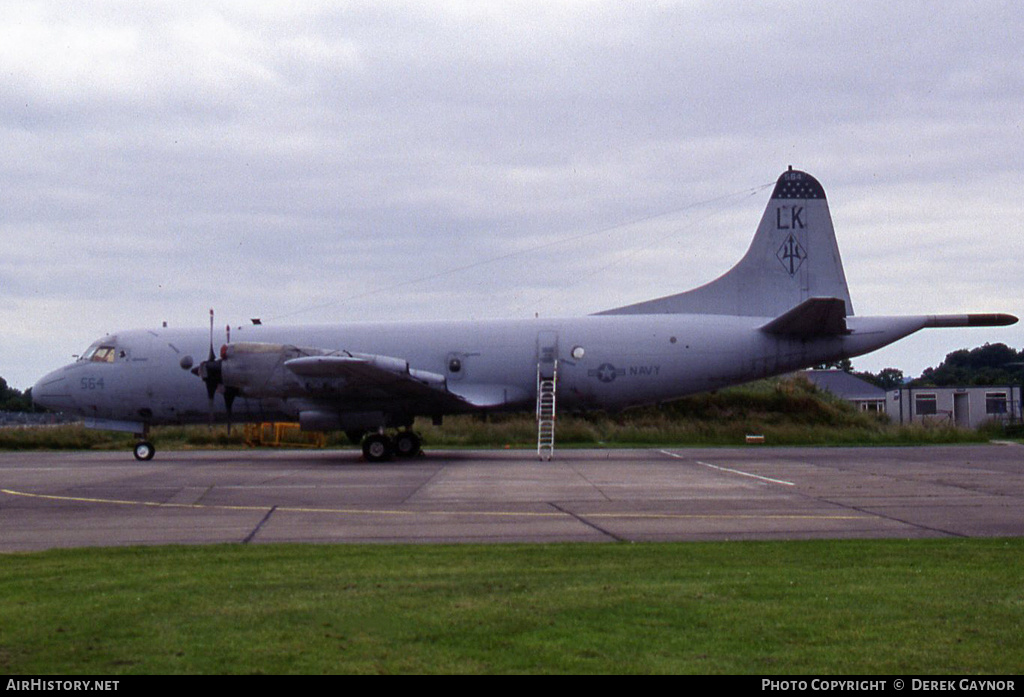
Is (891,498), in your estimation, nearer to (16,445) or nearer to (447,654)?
(447,654)

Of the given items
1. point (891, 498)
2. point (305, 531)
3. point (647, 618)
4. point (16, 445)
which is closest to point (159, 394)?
point (16, 445)

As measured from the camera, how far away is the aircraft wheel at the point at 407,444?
2877 centimetres

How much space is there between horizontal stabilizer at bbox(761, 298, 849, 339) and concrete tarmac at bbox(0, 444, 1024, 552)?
3511 millimetres

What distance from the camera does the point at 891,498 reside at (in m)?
16.0

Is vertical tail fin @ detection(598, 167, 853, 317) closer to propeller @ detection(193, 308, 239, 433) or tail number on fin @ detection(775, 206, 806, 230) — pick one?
tail number on fin @ detection(775, 206, 806, 230)

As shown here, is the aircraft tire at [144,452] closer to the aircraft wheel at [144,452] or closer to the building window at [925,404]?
the aircraft wheel at [144,452]

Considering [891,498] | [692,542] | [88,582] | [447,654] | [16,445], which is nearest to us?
[447,654]

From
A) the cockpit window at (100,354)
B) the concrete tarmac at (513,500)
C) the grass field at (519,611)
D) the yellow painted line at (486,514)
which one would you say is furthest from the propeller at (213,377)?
the grass field at (519,611)

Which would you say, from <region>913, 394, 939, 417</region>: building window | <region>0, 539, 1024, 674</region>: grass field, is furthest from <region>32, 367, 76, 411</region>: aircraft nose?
<region>913, 394, 939, 417</region>: building window

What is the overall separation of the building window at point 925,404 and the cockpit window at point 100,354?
5428cm

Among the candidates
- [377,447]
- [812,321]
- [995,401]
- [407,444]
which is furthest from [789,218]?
[995,401]

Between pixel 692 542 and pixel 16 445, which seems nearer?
pixel 692 542

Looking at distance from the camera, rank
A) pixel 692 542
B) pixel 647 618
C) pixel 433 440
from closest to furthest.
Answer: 1. pixel 647 618
2. pixel 692 542
3. pixel 433 440
